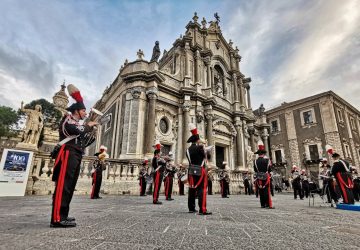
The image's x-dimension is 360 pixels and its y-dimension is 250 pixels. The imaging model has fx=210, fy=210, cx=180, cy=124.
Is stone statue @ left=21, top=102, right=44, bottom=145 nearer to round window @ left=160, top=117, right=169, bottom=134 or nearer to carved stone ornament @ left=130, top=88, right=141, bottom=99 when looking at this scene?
carved stone ornament @ left=130, top=88, right=141, bottom=99

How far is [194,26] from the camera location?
2064 cm

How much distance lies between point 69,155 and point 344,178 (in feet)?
26.0

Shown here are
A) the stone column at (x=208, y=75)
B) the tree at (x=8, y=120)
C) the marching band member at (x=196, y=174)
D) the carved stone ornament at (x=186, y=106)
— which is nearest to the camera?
the marching band member at (x=196, y=174)

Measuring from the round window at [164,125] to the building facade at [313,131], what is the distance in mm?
19961

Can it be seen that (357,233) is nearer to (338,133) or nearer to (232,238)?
(232,238)

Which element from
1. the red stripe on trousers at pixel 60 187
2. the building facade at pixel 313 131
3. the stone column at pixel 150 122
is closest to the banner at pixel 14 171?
the stone column at pixel 150 122

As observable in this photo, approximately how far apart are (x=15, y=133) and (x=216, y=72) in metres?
33.2

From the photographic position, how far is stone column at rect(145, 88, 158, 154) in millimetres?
13773

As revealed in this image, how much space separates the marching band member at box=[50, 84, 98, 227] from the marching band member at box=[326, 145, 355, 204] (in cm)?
731

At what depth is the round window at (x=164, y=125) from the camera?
1634cm

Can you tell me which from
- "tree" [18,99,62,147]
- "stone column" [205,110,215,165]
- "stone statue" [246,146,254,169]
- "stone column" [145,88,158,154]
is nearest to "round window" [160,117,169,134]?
"stone column" [145,88,158,154]

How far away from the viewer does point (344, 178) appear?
673cm

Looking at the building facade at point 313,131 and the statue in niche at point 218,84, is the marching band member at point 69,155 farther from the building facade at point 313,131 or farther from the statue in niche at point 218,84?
the building facade at point 313,131

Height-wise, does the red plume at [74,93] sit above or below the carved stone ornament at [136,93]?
below
